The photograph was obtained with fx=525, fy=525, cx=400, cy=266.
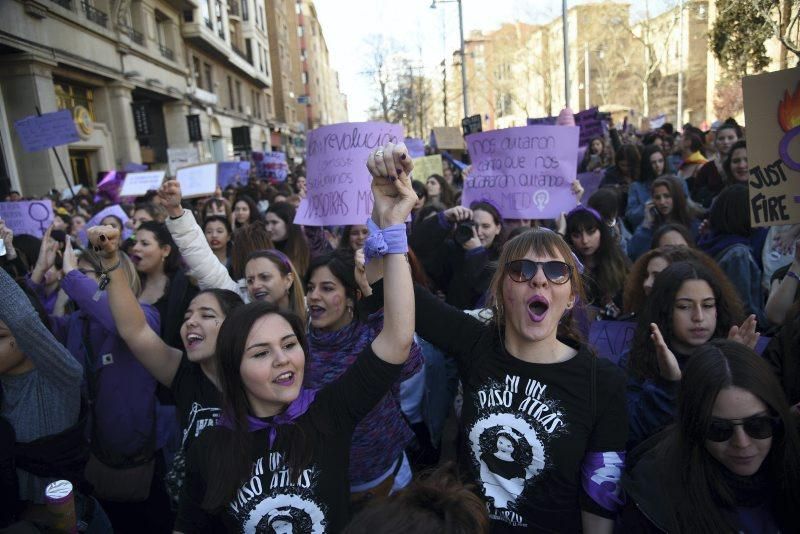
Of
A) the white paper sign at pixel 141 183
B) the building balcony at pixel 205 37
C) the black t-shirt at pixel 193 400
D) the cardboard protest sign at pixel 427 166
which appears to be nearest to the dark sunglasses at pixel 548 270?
the black t-shirt at pixel 193 400

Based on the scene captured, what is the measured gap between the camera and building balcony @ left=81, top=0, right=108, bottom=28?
625 inches

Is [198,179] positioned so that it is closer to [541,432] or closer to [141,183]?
[141,183]

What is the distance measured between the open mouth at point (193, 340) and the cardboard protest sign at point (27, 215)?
424cm

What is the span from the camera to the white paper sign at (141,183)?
348 inches

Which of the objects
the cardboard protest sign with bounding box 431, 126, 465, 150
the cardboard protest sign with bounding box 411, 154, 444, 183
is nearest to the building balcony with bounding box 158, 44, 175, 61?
the cardboard protest sign with bounding box 431, 126, 465, 150

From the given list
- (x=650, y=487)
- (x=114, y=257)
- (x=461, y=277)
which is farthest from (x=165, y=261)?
(x=650, y=487)

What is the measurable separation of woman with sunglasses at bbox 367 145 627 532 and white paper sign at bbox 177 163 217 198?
6.58 m

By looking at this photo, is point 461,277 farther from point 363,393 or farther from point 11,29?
point 11,29

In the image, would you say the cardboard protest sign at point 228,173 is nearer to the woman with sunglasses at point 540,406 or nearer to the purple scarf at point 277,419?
the purple scarf at point 277,419

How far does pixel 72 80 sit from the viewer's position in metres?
15.6

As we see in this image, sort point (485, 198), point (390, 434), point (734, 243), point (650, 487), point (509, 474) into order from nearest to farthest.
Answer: point (650, 487) < point (509, 474) < point (390, 434) < point (734, 243) < point (485, 198)

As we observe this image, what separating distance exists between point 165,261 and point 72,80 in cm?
1532

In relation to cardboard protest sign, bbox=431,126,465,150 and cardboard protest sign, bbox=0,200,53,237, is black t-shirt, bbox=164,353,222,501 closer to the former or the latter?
cardboard protest sign, bbox=0,200,53,237

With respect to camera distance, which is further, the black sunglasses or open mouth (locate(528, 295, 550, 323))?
open mouth (locate(528, 295, 550, 323))
